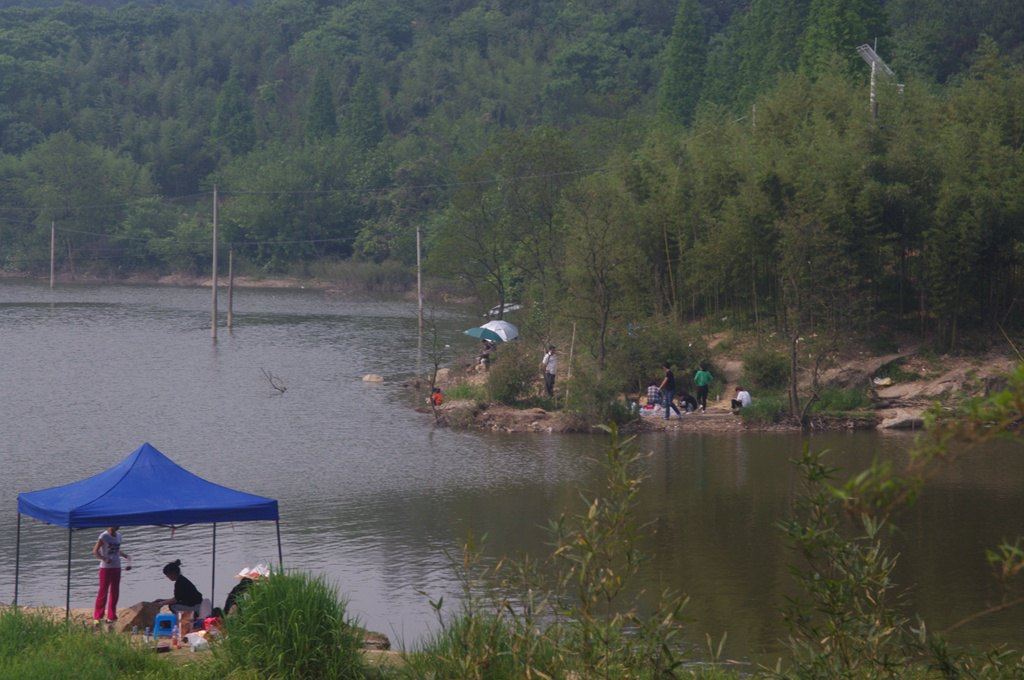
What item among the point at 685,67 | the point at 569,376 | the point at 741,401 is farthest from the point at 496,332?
the point at 685,67

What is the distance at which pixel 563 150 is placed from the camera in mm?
55062

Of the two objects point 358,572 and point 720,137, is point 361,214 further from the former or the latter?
point 358,572

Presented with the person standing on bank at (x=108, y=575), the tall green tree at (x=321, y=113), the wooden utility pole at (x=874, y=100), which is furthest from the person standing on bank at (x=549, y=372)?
the tall green tree at (x=321, y=113)

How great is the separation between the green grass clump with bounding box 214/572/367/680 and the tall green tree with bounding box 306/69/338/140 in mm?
91325

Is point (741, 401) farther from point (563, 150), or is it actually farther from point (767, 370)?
point (563, 150)

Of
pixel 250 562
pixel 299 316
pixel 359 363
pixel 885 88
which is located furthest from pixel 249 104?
pixel 250 562

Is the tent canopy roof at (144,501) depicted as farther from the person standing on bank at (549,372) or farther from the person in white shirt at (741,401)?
the person standing on bank at (549,372)

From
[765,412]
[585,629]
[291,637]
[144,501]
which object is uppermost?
[765,412]

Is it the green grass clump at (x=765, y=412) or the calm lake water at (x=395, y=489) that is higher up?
the green grass clump at (x=765, y=412)

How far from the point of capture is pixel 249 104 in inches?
4806

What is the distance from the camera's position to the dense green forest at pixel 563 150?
30641 mm

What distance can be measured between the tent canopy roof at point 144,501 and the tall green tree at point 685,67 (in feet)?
198

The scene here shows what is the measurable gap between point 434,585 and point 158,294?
2416 inches

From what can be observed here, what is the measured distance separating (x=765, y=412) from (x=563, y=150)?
29.8 metres
